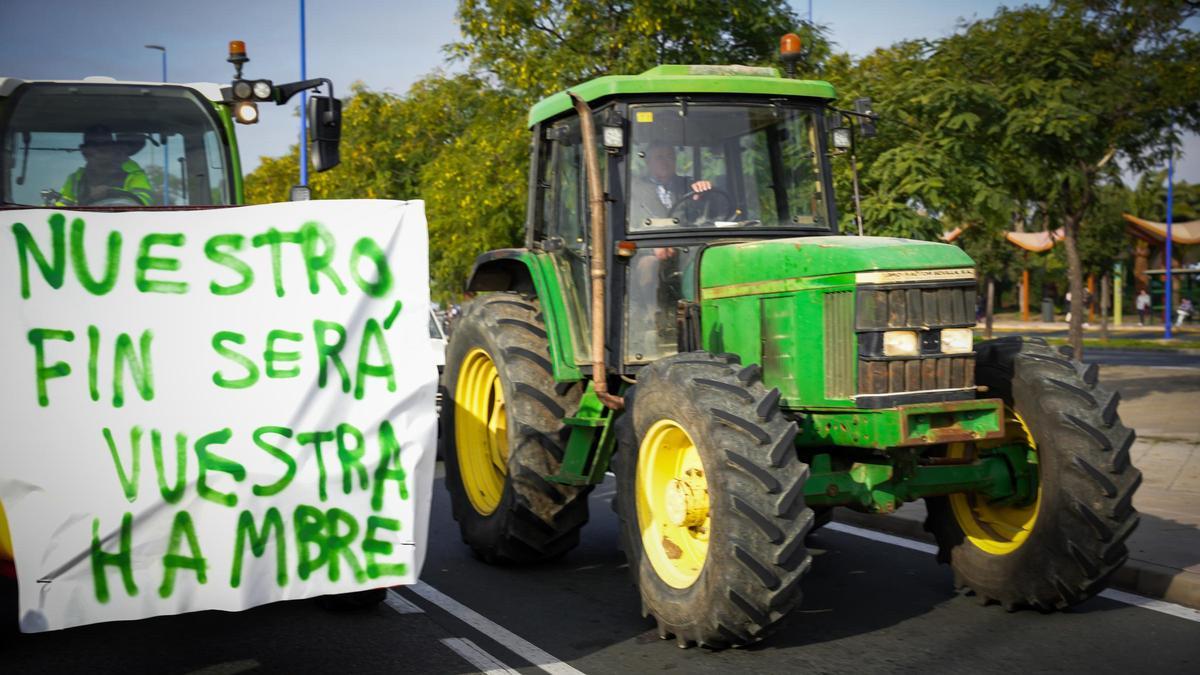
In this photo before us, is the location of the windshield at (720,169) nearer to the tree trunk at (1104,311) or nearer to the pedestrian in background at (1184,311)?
the tree trunk at (1104,311)

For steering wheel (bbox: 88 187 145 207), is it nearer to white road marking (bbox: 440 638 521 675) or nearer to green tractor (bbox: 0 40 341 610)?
green tractor (bbox: 0 40 341 610)

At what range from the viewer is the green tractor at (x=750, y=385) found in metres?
5.59

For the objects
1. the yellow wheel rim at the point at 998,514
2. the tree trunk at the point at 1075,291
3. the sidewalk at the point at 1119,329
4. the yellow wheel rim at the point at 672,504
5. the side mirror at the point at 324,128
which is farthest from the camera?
the sidewalk at the point at 1119,329

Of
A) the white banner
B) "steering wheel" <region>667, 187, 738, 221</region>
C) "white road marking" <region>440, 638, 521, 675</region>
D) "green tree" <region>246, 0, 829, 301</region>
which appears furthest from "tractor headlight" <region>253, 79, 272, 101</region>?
"green tree" <region>246, 0, 829, 301</region>

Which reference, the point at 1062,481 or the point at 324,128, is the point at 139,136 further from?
the point at 1062,481

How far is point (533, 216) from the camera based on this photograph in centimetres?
830

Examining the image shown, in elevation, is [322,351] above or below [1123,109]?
below

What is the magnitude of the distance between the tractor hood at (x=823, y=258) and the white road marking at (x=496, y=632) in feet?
7.03

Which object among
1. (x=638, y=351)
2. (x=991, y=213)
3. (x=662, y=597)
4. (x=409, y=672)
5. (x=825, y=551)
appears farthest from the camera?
(x=991, y=213)

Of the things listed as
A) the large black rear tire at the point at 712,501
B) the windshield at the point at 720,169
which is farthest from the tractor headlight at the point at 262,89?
the large black rear tire at the point at 712,501

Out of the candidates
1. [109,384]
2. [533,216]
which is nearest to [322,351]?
[109,384]

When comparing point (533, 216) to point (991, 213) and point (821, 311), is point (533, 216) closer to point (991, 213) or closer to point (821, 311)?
point (821, 311)

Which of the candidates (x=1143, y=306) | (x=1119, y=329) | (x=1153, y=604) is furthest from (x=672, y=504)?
(x=1143, y=306)

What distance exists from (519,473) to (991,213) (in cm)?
681
